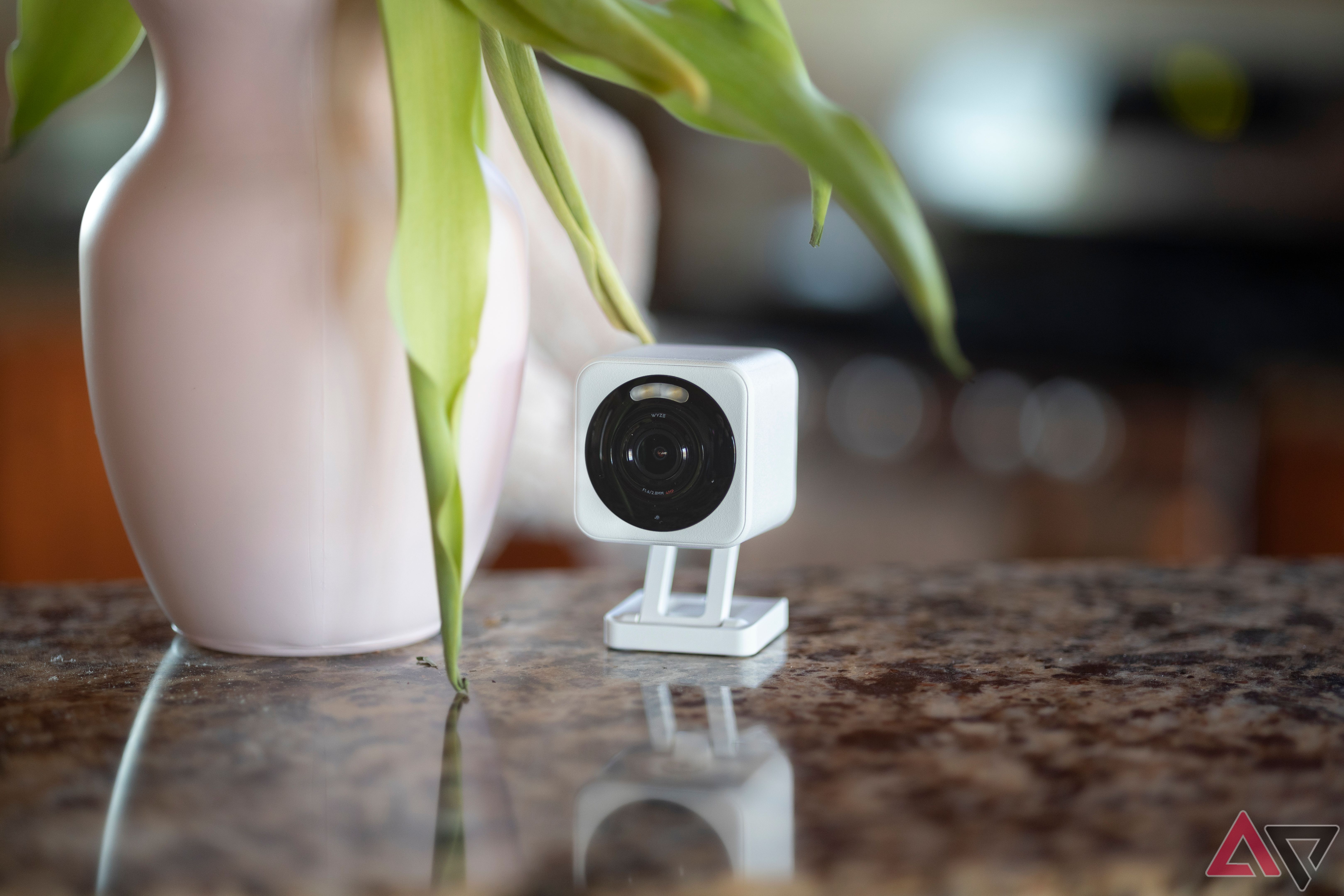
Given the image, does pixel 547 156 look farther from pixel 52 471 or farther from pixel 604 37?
pixel 52 471

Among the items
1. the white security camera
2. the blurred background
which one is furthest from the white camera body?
the blurred background

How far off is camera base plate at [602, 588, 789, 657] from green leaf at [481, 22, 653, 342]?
0.14 m

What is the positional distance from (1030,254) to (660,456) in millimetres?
2473

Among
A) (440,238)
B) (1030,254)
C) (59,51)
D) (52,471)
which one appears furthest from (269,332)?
(1030,254)

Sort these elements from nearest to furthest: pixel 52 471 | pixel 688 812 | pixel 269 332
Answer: pixel 688 812
pixel 269 332
pixel 52 471

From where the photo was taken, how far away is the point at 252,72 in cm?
50

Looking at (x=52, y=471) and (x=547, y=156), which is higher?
(x=547, y=156)

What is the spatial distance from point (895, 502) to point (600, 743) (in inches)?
93.6

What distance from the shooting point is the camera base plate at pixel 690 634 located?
0.55 meters

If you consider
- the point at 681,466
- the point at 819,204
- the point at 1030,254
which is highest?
the point at 1030,254

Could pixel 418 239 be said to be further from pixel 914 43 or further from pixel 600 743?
pixel 914 43

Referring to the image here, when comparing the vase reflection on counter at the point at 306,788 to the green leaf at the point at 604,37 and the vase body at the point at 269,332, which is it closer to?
the vase body at the point at 269,332

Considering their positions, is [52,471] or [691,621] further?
[52,471]

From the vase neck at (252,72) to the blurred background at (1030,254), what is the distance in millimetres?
2127
